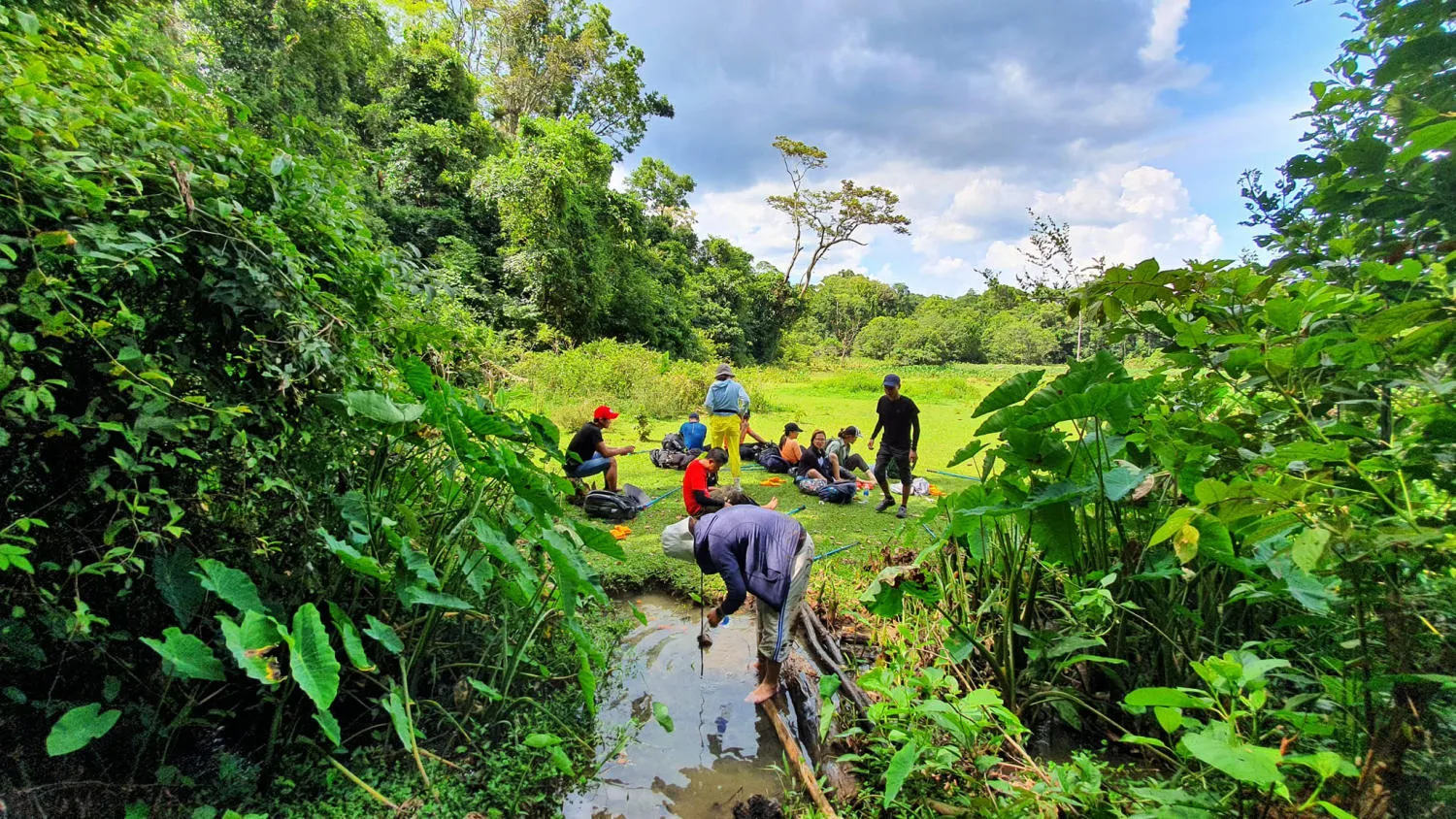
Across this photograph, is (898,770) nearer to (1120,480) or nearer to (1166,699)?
(1166,699)

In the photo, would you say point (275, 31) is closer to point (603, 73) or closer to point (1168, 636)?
point (603, 73)

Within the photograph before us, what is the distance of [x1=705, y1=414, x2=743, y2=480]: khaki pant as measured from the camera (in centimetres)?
651

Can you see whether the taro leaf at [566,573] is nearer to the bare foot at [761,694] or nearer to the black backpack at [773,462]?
the bare foot at [761,694]

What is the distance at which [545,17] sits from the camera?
18.8m

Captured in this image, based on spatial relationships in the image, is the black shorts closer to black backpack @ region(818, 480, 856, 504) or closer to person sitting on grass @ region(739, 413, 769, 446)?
black backpack @ region(818, 480, 856, 504)

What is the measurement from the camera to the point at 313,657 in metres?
1.70

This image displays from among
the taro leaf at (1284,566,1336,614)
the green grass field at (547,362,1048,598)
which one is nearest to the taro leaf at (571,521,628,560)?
the green grass field at (547,362,1048,598)

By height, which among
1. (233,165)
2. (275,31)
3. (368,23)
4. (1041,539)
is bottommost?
(1041,539)

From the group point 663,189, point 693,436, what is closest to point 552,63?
point 663,189

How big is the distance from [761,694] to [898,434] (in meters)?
3.40

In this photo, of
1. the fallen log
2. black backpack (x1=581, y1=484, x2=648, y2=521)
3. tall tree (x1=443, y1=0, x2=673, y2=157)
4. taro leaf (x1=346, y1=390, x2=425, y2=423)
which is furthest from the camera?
tall tree (x1=443, y1=0, x2=673, y2=157)

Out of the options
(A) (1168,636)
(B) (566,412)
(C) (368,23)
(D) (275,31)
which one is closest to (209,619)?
(A) (1168,636)

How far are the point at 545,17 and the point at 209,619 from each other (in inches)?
872

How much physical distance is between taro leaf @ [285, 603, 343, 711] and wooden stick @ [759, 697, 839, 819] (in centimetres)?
175
